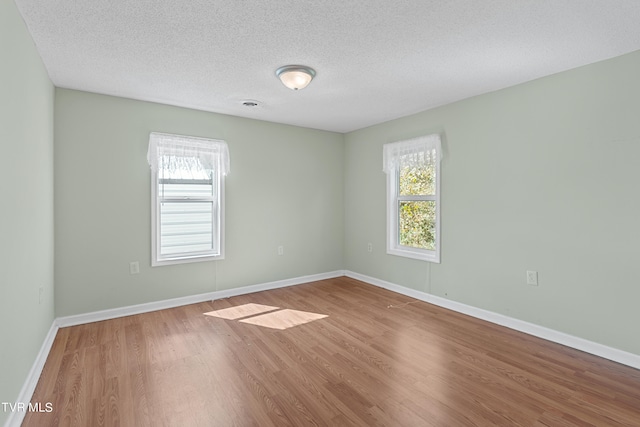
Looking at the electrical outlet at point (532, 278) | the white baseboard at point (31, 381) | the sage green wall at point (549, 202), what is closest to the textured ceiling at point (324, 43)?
the sage green wall at point (549, 202)

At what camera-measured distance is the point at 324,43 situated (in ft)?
7.48

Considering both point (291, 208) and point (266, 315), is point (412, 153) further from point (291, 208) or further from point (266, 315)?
point (266, 315)

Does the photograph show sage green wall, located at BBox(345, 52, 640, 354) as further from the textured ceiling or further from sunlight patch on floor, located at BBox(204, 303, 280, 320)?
sunlight patch on floor, located at BBox(204, 303, 280, 320)

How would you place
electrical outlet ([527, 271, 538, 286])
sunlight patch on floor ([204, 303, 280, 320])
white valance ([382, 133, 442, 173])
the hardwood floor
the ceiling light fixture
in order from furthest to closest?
white valance ([382, 133, 442, 173])
sunlight patch on floor ([204, 303, 280, 320])
electrical outlet ([527, 271, 538, 286])
the ceiling light fixture
the hardwood floor

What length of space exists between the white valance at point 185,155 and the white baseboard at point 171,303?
1.46 metres

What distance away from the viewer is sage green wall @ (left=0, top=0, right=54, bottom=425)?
1.64m

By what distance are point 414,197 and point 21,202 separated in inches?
147

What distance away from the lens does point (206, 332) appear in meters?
3.04

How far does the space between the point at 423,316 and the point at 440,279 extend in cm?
56

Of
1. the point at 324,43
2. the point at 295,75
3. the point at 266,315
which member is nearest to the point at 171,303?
the point at 266,315

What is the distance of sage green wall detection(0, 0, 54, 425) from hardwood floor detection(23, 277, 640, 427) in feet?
1.25

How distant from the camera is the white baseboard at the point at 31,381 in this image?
1.73 m

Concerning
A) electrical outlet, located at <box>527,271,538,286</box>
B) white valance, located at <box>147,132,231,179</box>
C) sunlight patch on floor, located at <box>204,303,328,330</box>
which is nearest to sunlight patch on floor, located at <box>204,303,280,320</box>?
sunlight patch on floor, located at <box>204,303,328,330</box>

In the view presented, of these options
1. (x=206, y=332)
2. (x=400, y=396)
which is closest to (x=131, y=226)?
(x=206, y=332)
